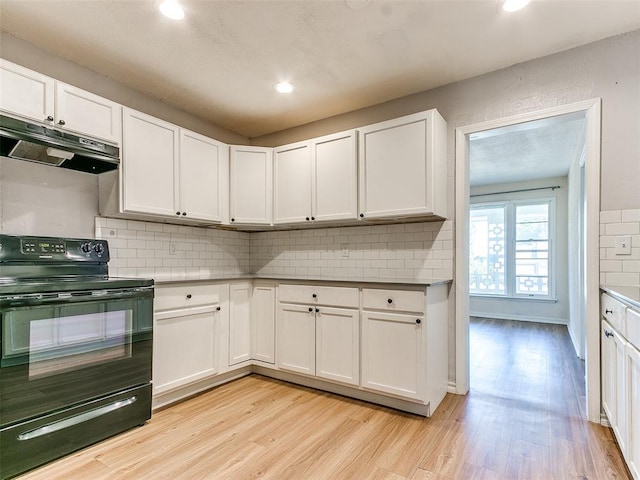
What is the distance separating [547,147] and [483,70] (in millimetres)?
2351

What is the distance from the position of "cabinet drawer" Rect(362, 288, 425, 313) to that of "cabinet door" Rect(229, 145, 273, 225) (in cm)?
134

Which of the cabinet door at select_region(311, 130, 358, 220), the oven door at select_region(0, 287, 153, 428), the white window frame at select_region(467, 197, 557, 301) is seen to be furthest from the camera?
the white window frame at select_region(467, 197, 557, 301)

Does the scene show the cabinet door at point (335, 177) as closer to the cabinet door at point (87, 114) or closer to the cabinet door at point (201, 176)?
the cabinet door at point (201, 176)

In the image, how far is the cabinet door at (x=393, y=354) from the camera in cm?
234

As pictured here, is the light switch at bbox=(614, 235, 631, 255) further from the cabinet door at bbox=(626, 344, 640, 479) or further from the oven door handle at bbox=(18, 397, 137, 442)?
the oven door handle at bbox=(18, 397, 137, 442)

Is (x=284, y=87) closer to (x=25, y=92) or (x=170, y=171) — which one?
(x=170, y=171)

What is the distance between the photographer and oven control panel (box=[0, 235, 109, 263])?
2.04 metres

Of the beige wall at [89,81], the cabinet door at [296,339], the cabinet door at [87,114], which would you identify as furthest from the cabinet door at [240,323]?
the beige wall at [89,81]

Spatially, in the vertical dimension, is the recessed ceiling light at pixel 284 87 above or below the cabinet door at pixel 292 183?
above

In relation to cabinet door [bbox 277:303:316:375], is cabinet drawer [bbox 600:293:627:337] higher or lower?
higher

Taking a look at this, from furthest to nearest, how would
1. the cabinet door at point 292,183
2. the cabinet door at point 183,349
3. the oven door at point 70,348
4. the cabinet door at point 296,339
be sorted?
1. the cabinet door at point 292,183
2. the cabinet door at point 296,339
3. the cabinet door at point 183,349
4. the oven door at point 70,348

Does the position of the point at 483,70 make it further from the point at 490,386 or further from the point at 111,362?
the point at 111,362

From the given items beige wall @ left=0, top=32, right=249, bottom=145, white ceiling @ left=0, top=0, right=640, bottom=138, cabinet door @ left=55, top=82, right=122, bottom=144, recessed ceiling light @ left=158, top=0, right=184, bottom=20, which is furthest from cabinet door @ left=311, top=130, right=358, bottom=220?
cabinet door @ left=55, top=82, right=122, bottom=144

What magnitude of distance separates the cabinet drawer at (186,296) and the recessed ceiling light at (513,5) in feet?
8.72
